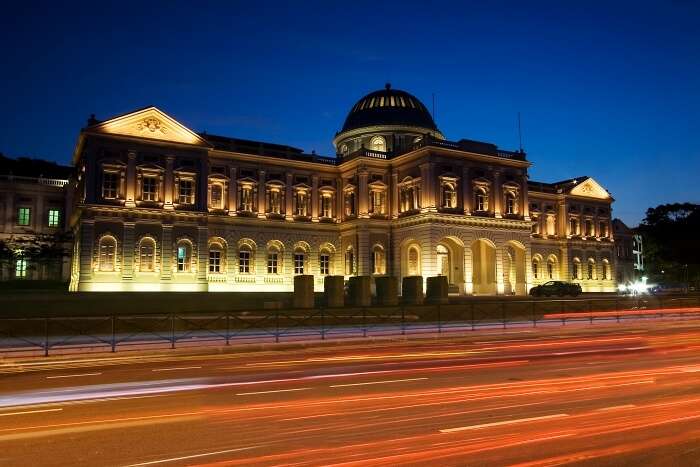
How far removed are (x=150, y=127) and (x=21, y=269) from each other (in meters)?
24.2

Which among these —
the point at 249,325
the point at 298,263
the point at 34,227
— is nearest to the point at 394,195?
the point at 298,263

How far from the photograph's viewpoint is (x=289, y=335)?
25.0 m

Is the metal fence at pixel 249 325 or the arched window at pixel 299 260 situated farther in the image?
the arched window at pixel 299 260

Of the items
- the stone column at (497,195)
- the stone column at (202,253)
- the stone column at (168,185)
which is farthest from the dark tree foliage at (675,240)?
the stone column at (168,185)

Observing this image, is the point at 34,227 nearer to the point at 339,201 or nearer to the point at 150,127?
the point at 150,127

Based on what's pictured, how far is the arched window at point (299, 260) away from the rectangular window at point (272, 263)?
219cm

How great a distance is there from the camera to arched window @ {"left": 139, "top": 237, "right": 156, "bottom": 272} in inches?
2042

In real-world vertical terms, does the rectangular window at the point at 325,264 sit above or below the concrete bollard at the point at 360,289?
above

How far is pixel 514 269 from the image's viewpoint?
62.9m

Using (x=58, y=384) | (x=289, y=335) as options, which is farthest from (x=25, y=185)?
(x=58, y=384)

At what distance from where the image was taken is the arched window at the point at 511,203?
63281mm

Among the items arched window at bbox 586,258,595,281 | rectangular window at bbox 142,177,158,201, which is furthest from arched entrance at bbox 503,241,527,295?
rectangular window at bbox 142,177,158,201

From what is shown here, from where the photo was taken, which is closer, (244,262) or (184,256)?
(184,256)

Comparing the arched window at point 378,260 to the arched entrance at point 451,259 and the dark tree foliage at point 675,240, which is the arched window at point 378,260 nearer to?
the arched entrance at point 451,259
